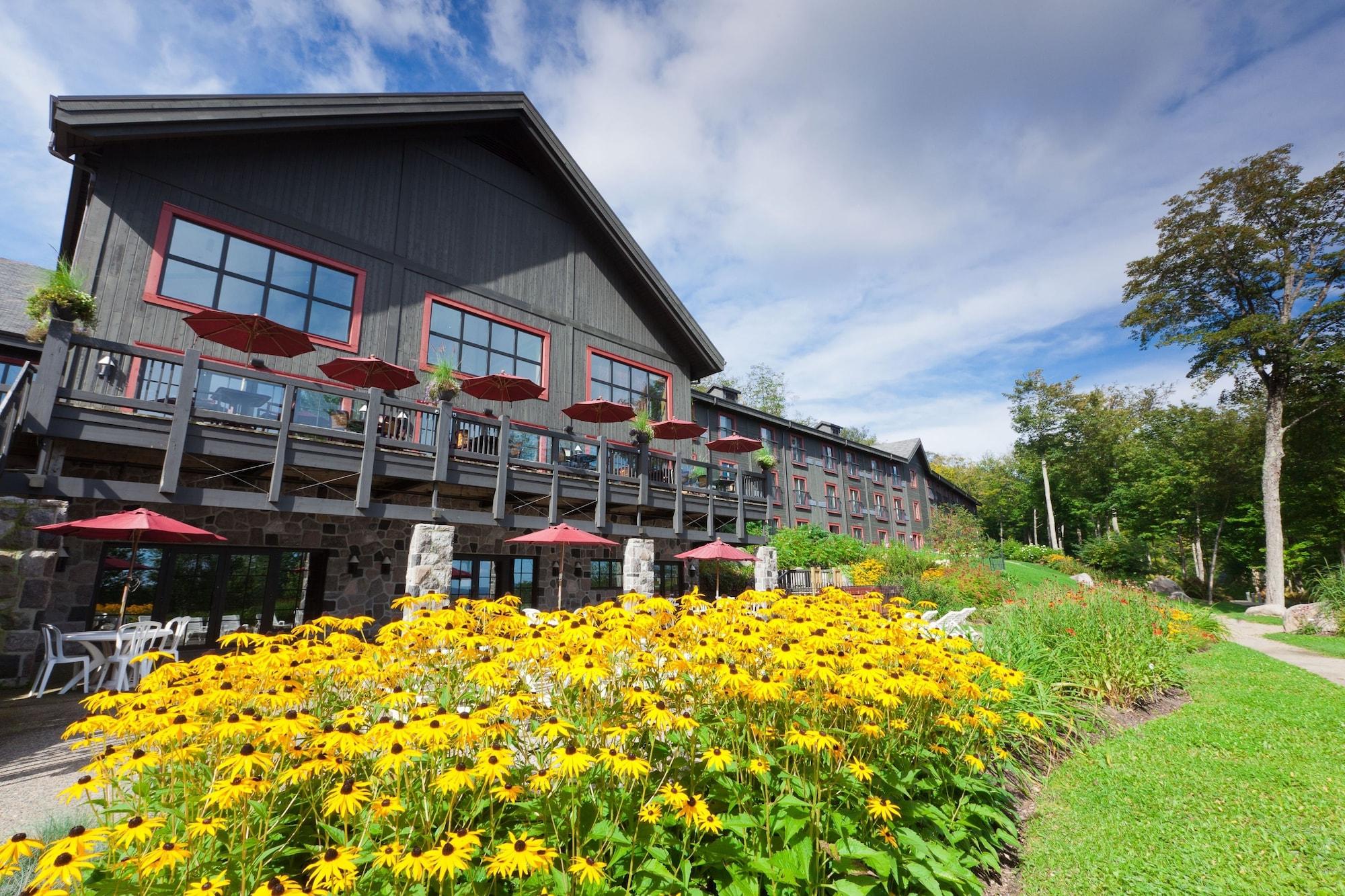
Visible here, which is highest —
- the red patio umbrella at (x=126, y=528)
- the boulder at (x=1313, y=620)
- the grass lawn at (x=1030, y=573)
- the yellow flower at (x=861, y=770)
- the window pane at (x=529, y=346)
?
the window pane at (x=529, y=346)

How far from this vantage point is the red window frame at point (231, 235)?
9.77m

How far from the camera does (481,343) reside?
13961 millimetres

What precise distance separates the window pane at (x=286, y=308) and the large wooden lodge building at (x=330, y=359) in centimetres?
4

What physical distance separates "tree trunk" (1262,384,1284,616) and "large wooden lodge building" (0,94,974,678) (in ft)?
64.5

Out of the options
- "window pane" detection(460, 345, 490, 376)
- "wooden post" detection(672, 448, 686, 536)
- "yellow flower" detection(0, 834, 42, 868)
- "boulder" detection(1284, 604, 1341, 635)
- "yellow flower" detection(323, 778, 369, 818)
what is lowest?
"boulder" detection(1284, 604, 1341, 635)

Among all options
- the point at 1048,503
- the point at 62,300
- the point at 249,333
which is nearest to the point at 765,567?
the point at 249,333

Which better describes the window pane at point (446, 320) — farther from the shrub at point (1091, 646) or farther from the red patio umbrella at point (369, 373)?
the shrub at point (1091, 646)

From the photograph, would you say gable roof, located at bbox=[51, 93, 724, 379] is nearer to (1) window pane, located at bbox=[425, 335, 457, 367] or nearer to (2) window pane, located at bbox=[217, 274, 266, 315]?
(2) window pane, located at bbox=[217, 274, 266, 315]

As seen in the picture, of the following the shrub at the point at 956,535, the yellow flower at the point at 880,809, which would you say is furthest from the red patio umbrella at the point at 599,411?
the shrub at the point at 956,535

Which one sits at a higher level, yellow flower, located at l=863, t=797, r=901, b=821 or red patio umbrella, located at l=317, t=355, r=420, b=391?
red patio umbrella, located at l=317, t=355, r=420, b=391

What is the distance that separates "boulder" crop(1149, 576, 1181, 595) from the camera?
25.3 meters

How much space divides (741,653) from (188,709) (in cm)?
283

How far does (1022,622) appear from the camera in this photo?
28.0 feet

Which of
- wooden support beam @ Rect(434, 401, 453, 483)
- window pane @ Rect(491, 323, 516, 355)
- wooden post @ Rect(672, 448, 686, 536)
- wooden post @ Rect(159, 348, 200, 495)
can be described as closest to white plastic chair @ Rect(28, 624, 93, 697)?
wooden post @ Rect(159, 348, 200, 495)
